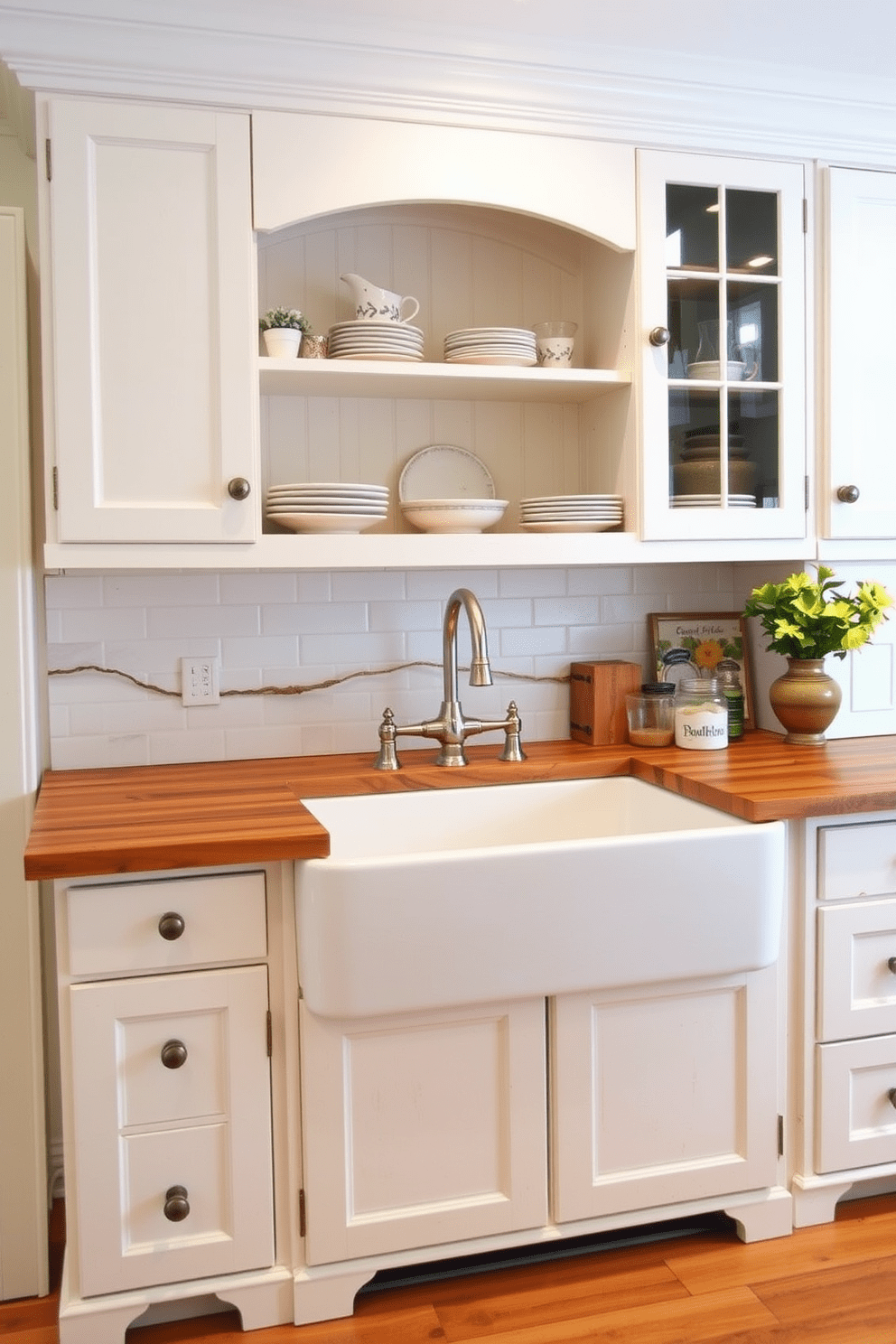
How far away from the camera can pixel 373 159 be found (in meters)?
2.09

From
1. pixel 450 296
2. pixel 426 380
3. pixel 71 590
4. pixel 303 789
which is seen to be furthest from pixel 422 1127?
pixel 450 296

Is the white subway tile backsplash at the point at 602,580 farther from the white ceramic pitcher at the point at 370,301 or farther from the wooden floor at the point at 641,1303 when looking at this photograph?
the wooden floor at the point at 641,1303

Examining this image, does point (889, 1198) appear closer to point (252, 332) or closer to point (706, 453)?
point (706, 453)

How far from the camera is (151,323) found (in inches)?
78.8

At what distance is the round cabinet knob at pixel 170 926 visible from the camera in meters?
1.73

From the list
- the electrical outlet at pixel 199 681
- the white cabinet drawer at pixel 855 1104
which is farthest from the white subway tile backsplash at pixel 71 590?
the white cabinet drawer at pixel 855 1104

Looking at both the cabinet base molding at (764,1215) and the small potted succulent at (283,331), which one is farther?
the small potted succulent at (283,331)

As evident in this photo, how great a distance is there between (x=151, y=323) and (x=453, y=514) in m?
0.68

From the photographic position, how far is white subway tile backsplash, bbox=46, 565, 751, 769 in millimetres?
2330

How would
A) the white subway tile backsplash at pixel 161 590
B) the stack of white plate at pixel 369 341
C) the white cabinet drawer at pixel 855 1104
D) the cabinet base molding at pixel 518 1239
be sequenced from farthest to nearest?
the white subway tile backsplash at pixel 161 590 → the stack of white plate at pixel 369 341 → the white cabinet drawer at pixel 855 1104 → the cabinet base molding at pixel 518 1239

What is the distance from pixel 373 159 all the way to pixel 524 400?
641 mm

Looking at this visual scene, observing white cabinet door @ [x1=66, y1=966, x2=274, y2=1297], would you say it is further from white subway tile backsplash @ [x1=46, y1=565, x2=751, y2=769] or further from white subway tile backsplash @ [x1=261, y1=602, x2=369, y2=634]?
white subway tile backsplash @ [x1=261, y1=602, x2=369, y2=634]

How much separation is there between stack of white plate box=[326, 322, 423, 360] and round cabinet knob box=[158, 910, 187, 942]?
1.14 metres

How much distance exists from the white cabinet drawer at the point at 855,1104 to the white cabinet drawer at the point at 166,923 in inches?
42.2
